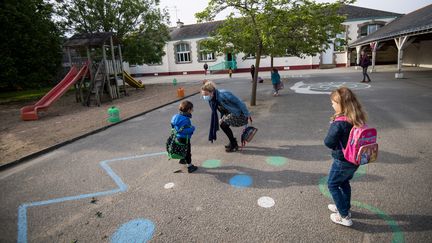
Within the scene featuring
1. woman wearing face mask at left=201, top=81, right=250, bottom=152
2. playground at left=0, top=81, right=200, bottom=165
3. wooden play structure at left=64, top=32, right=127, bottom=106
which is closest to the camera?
woman wearing face mask at left=201, top=81, right=250, bottom=152

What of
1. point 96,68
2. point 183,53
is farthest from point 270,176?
point 183,53

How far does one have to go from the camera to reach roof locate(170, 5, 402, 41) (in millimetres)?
30805

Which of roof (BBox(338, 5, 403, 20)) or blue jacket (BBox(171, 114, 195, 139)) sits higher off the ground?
roof (BBox(338, 5, 403, 20))

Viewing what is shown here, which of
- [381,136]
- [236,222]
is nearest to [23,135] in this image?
[236,222]

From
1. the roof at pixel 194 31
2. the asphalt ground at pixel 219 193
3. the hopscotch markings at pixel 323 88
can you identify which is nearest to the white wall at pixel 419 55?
the hopscotch markings at pixel 323 88

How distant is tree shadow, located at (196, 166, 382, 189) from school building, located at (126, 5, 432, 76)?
20.5 meters

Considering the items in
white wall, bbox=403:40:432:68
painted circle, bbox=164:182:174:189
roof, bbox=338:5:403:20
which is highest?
roof, bbox=338:5:403:20

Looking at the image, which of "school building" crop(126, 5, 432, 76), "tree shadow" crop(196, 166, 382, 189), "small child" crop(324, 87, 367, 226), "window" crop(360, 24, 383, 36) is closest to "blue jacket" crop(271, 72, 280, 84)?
"tree shadow" crop(196, 166, 382, 189)

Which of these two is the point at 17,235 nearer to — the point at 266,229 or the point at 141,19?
the point at 266,229

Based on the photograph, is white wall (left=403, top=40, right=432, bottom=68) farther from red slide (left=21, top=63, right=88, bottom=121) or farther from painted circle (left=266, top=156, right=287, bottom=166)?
red slide (left=21, top=63, right=88, bottom=121)

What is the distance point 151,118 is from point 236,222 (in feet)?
24.6

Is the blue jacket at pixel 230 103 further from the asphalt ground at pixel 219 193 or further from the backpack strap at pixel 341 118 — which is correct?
the backpack strap at pixel 341 118

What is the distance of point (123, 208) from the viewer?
3.78 m

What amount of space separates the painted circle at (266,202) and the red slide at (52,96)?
11.3 metres
